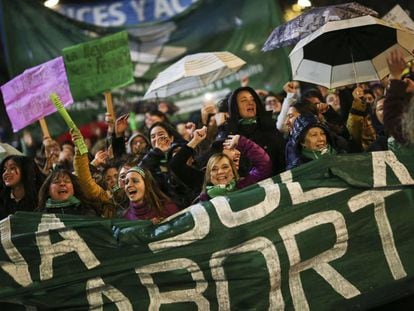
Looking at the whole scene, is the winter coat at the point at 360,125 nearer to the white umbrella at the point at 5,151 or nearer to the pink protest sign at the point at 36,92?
the pink protest sign at the point at 36,92

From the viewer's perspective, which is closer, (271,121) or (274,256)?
(274,256)

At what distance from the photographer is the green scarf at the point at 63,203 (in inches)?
242

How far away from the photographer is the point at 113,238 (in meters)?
Result: 5.27

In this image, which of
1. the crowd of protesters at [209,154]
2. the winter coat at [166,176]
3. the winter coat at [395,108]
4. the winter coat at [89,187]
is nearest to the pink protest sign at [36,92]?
the crowd of protesters at [209,154]

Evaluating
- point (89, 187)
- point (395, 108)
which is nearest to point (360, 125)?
point (395, 108)

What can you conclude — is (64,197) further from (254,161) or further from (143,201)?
(254,161)

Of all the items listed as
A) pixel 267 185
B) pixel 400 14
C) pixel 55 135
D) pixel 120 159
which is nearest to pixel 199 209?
pixel 267 185

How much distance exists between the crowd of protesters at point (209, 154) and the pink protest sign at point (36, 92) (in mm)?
715

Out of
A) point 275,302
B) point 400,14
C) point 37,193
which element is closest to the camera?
point 275,302

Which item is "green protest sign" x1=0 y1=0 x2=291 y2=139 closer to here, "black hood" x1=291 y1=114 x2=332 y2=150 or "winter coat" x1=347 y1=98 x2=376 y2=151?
"winter coat" x1=347 y1=98 x2=376 y2=151

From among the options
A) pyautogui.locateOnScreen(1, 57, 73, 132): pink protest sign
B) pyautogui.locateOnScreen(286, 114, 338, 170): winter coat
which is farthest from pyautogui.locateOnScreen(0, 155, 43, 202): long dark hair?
pyautogui.locateOnScreen(286, 114, 338, 170): winter coat

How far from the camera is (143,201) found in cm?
601

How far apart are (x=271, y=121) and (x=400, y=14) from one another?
2.55 meters

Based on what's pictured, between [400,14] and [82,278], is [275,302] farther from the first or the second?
[400,14]
